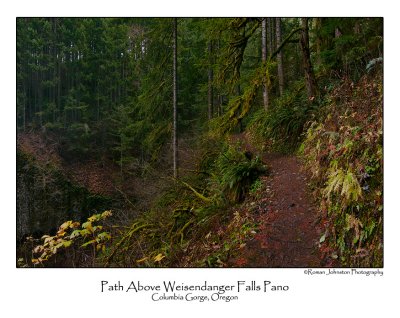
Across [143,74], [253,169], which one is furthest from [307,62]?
[143,74]

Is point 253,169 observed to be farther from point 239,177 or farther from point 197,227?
point 197,227

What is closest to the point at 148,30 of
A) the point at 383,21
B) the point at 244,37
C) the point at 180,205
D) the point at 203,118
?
the point at 203,118

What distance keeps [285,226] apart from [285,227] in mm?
23

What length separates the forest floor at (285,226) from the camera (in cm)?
419

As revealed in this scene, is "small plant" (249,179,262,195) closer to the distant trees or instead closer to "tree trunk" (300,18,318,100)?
the distant trees

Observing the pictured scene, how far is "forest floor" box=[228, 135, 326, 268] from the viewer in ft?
13.8

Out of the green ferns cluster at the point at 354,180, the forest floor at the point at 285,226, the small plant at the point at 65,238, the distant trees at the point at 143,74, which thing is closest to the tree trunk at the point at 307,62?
the distant trees at the point at 143,74

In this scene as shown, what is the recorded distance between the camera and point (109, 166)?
63.2 feet

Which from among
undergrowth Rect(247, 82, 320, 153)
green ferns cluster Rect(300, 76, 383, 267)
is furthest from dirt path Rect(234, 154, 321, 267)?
undergrowth Rect(247, 82, 320, 153)

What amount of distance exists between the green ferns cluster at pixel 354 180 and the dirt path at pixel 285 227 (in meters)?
0.23

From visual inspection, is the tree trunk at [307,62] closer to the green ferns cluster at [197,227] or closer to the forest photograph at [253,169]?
the forest photograph at [253,169]

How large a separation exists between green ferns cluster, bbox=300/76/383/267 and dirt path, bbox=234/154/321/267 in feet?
0.74

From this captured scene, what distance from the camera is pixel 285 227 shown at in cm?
473
